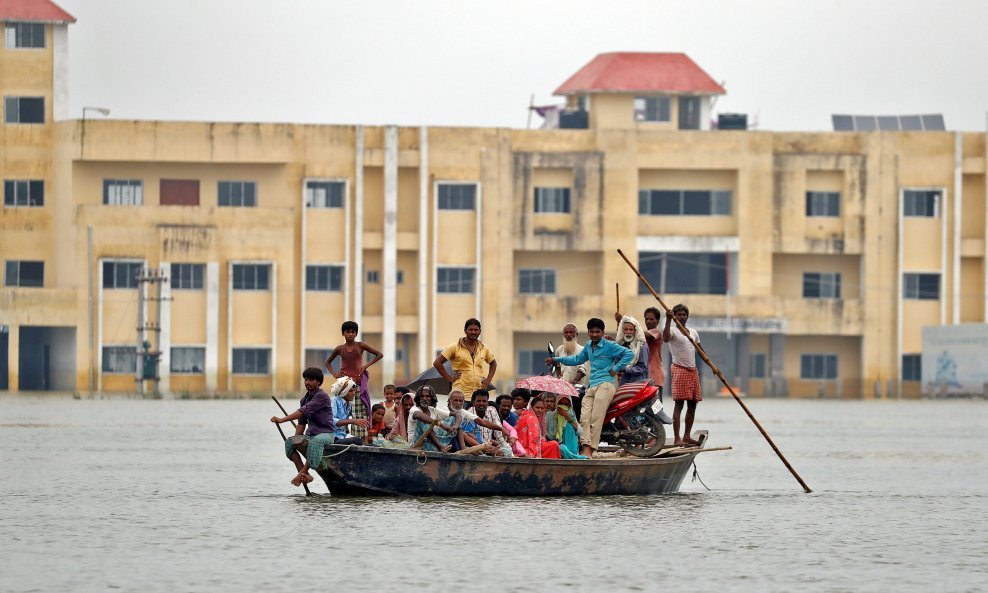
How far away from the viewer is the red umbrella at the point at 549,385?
24.5m

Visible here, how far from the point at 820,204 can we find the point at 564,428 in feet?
179

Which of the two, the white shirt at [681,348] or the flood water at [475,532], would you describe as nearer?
the flood water at [475,532]

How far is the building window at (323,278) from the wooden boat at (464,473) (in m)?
50.7

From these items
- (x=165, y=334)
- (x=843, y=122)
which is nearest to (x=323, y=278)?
(x=165, y=334)

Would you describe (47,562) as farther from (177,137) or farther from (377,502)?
(177,137)

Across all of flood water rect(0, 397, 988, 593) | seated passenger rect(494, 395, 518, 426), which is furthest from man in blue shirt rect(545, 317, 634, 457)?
flood water rect(0, 397, 988, 593)

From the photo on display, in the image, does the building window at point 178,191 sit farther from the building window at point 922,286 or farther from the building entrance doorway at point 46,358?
the building window at point 922,286

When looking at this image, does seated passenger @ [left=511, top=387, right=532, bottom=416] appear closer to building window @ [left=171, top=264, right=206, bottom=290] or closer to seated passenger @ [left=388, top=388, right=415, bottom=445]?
seated passenger @ [left=388, top=388, right=415, bottom=445]

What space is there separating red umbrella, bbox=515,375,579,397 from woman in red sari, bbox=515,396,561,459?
354 millimetres

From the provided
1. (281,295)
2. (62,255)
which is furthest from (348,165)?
(62,255)

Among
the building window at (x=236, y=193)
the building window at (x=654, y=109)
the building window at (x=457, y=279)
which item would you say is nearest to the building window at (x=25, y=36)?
the building window at (x=236, y=193)

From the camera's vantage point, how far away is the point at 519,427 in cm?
2467

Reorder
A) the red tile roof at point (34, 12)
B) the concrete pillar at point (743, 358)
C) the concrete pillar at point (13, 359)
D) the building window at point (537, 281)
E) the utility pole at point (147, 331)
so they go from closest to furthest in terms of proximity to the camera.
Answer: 1. the utility pole at point (147, 331)
2. the concrete pillar at point (13, 359)
3. the red tile roof at point (34, 12)
4. the concrete pillar at point (743, 358)
5. the building window at point (537, 281)

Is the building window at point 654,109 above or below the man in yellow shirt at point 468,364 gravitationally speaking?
above
